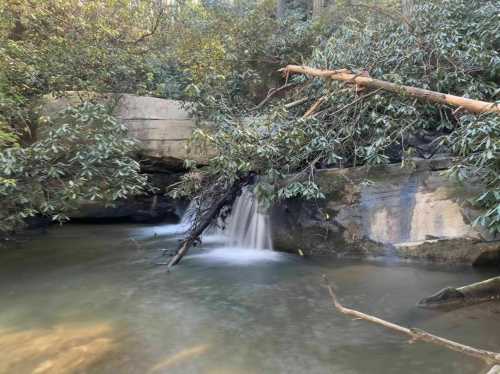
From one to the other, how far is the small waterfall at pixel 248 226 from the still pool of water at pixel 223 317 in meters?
0.70

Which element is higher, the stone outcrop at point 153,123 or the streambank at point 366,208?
the stone outcrop at point 153,123

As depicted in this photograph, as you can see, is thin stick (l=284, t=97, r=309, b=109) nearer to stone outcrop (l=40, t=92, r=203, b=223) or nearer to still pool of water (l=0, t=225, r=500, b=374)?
stone outcrop (l=40, t=92, r=203, b=223)

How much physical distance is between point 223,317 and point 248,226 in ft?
12.6

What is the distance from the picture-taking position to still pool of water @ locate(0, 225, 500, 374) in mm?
3729

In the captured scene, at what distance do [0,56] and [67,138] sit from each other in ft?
7.03

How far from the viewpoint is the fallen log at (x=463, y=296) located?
15.6ft

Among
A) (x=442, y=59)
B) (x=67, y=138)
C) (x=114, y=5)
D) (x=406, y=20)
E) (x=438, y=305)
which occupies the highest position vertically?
(x=114, y=5)

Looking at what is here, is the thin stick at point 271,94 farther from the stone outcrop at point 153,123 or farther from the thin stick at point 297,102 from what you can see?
the stone outcrop at point 153,123

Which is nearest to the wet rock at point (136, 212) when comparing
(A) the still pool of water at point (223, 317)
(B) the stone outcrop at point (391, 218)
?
→ (A) the still pool of water at point (223, 317)

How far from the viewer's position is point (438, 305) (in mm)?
4738

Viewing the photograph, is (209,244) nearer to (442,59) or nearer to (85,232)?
(85,232)

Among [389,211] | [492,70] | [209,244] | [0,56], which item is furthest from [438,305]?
[0,56]

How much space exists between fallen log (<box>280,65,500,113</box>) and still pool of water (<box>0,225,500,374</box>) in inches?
91.3

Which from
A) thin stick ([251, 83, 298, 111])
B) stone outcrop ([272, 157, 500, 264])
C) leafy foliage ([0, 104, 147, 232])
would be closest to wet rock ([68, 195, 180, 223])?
thin stick ([251, 83, 298, 111])
